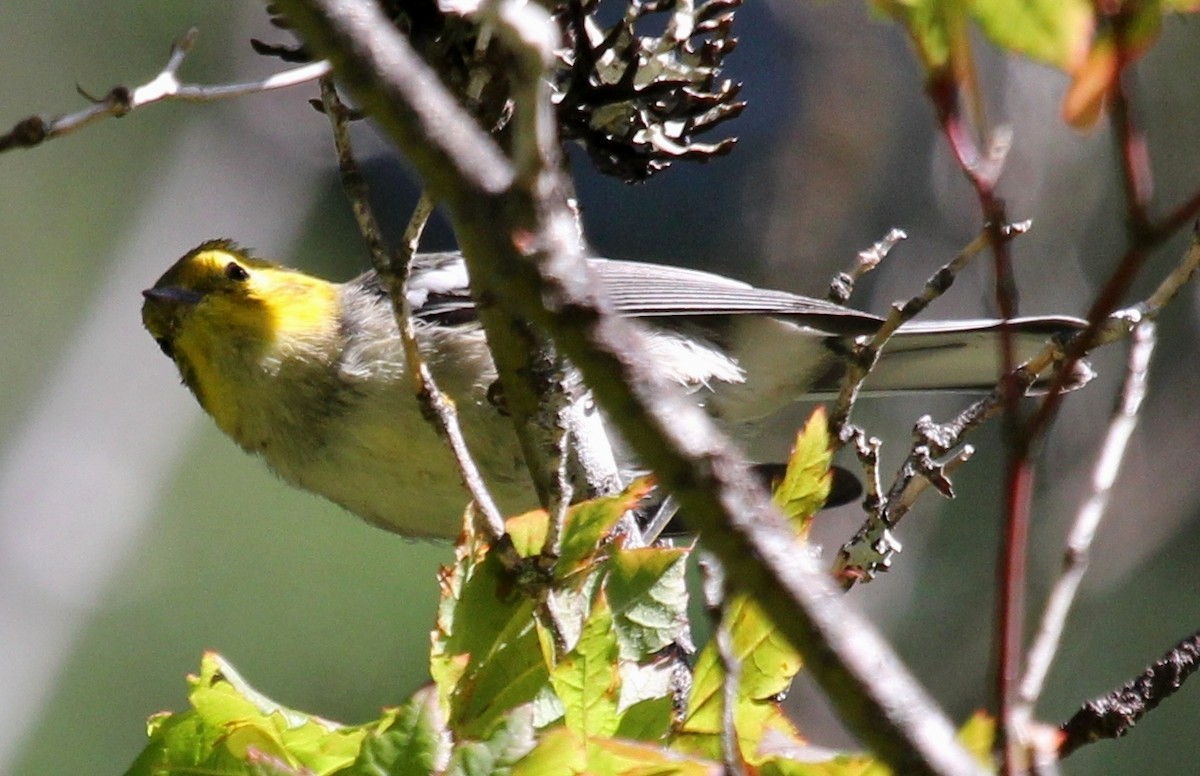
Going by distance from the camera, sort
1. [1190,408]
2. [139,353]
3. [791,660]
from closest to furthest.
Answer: [791,660] → [1190,408] → [139,353]

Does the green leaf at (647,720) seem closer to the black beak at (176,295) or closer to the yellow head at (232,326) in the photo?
the yellow head at (232,326)

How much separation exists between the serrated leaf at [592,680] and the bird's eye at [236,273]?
101 inches

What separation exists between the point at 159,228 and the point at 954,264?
18.4 feet

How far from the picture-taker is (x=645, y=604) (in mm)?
1679

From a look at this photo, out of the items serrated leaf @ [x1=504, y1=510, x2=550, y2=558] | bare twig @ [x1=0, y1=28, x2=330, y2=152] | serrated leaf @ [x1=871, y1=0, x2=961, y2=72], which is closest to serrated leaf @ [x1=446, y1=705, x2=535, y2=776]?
serrated leaf @ [x1=504, y1=510, x2=550, y2=558]

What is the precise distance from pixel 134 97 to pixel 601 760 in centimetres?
125

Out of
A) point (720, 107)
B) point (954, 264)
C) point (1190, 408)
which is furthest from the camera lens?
point (1190, 408)

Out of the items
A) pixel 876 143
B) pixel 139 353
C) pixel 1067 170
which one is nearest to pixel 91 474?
pixel 139 353

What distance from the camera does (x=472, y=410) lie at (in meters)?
3.42

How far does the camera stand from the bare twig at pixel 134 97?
1.83 meters

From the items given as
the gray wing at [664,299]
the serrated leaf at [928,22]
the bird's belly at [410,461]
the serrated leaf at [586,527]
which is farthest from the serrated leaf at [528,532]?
the gray wing at [664,299]

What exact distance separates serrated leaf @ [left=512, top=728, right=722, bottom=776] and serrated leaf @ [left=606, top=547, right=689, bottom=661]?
248mm

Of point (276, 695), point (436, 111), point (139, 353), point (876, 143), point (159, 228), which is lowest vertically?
point (276, 695)

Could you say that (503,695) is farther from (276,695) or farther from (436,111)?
(276,695)
